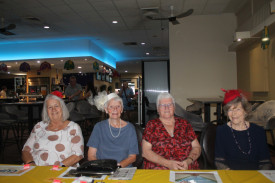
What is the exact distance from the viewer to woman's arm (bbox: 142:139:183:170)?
183 cm

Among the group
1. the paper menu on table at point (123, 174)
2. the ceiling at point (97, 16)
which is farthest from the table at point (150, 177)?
the ceiling at point (97, 16)

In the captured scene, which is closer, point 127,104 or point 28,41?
point 127,104

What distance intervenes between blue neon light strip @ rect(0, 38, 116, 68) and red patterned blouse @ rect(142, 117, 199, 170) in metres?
7.68

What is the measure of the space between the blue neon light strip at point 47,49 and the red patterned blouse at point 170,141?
768cm

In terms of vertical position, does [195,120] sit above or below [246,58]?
below

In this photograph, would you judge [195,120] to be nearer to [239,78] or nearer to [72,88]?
[239,78]

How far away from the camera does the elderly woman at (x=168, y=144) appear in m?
1.96

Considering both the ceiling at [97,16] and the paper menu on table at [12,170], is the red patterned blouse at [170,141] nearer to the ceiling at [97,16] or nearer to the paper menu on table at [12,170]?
the paper menu on table at [12,170]

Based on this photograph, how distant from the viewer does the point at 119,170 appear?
1.40 meters

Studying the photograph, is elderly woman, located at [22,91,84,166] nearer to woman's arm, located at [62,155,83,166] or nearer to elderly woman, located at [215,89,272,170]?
woman's arm, located at [62,155,83,166]

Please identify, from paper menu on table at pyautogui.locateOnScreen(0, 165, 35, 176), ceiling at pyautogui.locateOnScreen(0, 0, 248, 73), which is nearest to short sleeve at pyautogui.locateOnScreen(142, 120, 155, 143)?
paper menu on table at pyautogui.locateOnScreen(0, 165, 35, 176)

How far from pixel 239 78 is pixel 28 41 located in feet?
26.9

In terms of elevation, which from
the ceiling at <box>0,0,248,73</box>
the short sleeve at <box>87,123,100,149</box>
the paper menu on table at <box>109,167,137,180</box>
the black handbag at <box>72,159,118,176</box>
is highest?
the ceiling at <box>0,0,248,73</box>

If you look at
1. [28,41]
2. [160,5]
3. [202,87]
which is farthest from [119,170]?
[28,41]
